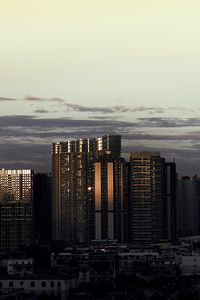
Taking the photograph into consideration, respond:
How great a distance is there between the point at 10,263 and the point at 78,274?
14.0 ft

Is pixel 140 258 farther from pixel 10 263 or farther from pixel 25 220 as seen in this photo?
pixel 25 220

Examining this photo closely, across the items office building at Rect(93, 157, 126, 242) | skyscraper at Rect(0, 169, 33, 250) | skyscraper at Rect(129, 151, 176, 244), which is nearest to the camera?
office building at Rect(93, 157, 126, 242)

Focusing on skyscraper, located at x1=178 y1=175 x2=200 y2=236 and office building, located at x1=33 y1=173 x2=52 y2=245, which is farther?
skyscraper, located at x1=178 y1=175 x2=200 y2=236

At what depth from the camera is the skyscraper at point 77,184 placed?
5581cm

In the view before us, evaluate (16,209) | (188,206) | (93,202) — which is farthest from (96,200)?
(188,206)

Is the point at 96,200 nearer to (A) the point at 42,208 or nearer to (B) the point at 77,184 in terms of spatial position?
(B) the point at 77,184

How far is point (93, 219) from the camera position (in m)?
54.6

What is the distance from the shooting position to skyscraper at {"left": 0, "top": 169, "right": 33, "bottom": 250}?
2162 inches

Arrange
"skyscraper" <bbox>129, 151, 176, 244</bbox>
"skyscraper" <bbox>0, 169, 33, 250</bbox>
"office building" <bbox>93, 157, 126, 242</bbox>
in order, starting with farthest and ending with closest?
1. "skyscraper" <bbox>129, 151, 176, 244</bbox>
2. "skyscraper" <bbox>0, 169, 33, 250</bbox>
3. "office building" <bbox>93, 157, 126, 242</bbox>

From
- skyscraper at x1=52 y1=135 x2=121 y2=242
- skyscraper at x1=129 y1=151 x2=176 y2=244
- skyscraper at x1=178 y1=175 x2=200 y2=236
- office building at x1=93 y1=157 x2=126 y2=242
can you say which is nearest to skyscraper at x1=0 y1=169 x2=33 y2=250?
skyscraper at x1=52 y1=135 x2=121 y2=242

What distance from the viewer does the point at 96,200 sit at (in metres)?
55.2

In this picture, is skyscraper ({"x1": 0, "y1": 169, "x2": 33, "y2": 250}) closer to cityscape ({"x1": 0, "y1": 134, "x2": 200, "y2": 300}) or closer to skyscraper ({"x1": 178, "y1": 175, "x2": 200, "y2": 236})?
cityscape ({"x1": 0, "y1": 134, "x2": 200, "y2": 300})

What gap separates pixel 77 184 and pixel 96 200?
5.19 ft

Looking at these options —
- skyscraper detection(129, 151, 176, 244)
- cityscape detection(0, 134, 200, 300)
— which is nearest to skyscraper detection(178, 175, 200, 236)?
cityscape detection(0, 134, 200, 300)
